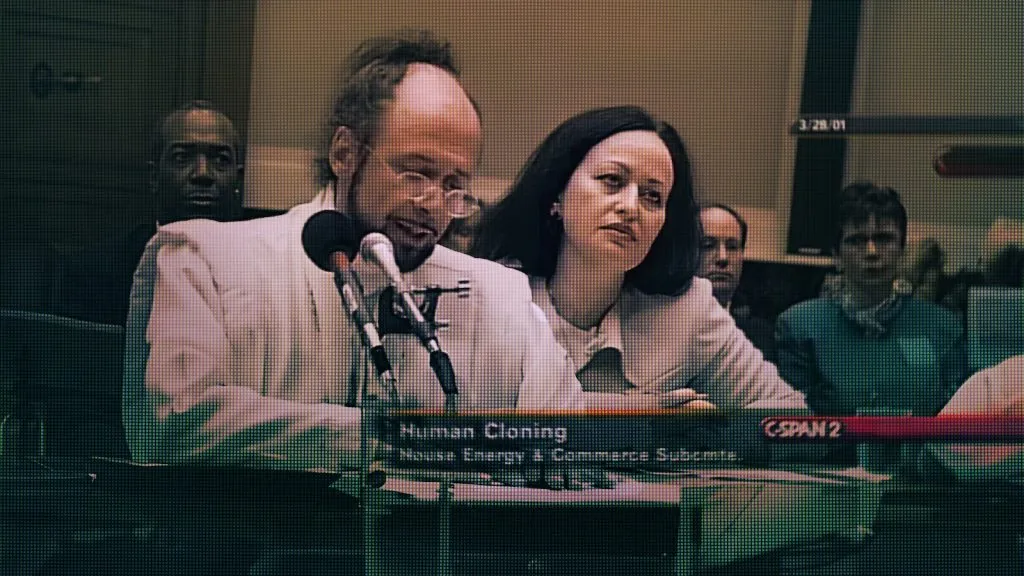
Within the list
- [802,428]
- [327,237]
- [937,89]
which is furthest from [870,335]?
[327,237]

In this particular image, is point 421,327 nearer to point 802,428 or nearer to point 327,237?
point 327,237

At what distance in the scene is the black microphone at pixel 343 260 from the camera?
332 cm

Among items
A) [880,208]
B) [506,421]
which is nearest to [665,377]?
[506,421]

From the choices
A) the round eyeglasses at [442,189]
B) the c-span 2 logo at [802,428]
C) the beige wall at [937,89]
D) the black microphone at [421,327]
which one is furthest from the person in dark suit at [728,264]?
the black microphone at [421,327]

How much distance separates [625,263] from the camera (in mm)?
3330

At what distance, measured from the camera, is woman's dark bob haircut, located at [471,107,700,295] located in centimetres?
Result: 328

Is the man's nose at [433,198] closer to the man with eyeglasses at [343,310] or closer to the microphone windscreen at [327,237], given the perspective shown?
the man with eyeglasses at [343,310]

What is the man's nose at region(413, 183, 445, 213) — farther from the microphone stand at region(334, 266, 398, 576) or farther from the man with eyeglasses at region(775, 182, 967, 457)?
the man with eyeglasses at region(775, 182, 967, 457)

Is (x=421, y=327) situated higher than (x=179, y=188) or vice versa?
(x=179, y=188)

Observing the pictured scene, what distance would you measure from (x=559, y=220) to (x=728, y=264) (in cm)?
44

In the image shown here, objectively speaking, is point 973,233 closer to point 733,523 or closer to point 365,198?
point 733,523

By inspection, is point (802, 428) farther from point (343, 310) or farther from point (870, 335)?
point (343, 310)

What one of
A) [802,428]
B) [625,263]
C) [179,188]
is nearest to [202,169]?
[179,188]

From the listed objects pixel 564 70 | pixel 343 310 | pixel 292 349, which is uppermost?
pixel 564 70
